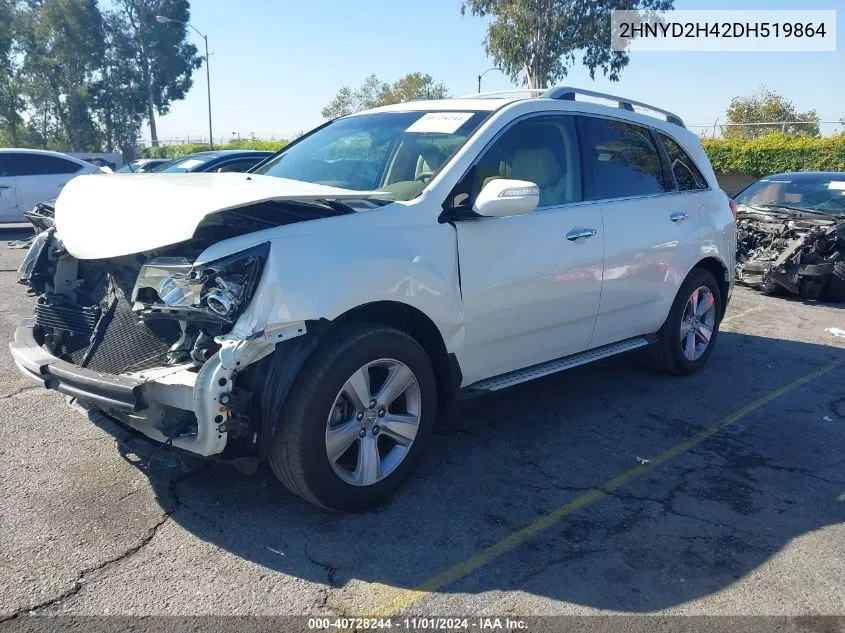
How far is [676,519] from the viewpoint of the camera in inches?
134

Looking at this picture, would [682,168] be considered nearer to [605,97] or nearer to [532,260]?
[605,97]

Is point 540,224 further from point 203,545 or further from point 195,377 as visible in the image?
point 203,545

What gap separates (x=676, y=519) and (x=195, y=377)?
236cm

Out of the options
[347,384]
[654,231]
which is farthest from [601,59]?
[347,384]

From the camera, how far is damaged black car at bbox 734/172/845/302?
8.74m

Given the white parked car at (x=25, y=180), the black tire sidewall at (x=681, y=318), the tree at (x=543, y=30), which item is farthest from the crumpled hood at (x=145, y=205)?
the tree at (x=543, y=30)

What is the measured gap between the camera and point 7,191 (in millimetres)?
13055

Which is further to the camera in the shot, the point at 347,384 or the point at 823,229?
the point at 823,229

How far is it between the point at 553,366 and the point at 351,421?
5.21 feet

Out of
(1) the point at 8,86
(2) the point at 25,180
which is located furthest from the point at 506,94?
(1) the point at 8,86

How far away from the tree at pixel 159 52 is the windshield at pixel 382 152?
53.5 m

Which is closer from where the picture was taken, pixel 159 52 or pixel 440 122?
pixel 440 122

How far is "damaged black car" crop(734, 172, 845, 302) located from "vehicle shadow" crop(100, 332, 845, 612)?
13.7 ft

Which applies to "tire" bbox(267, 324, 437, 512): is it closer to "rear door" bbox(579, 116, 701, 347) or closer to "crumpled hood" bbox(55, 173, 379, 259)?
"crumpled hood" bbox(55, 173, 379, 259)
